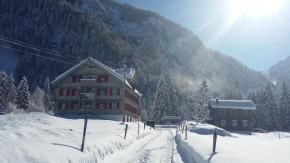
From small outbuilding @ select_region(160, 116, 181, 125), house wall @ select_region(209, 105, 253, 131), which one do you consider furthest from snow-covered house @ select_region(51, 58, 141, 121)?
small outbuilding @ select_region(160, 116, 181, 125)

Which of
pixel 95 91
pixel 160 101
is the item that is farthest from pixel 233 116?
pixel 95 91

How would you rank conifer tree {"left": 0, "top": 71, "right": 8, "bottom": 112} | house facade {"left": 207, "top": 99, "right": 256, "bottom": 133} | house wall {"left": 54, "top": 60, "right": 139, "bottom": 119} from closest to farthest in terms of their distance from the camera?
house wall {"left": 54, "top": 60, "right": 139, "bottom": 119}, conifer tree {"left": 0, "top": 71, "right": 8, "bottom": 112}, house facade {"left": 207, "top": 99, "right": 256, "bottom": 133}

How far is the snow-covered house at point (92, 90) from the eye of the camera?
1866 inches

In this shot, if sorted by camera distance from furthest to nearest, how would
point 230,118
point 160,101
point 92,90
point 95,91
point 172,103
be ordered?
point 172,103 < point 160,101 < point 230,118 < point 92,90 < point 95,91

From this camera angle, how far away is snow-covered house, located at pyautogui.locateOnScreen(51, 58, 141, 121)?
4741cm

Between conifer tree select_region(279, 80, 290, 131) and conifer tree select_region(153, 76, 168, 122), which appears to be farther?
conifer tree select_region(153, 76, 168, 122)

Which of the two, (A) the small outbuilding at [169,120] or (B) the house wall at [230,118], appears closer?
(B) the house wall at [230,118]

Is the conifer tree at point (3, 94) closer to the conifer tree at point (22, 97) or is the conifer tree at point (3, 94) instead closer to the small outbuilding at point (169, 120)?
the conifer tree at point (22, 97)

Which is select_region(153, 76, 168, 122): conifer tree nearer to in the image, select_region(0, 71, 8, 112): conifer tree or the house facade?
the house facade

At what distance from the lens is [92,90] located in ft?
159

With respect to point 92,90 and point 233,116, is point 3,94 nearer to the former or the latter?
point 92,90

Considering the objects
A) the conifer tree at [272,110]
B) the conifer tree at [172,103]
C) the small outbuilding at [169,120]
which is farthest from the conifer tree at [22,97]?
the conifer tree at [272,110]

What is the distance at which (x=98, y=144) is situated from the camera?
42.5ft

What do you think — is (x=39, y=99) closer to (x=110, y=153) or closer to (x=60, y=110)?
(x=60, y=110)
